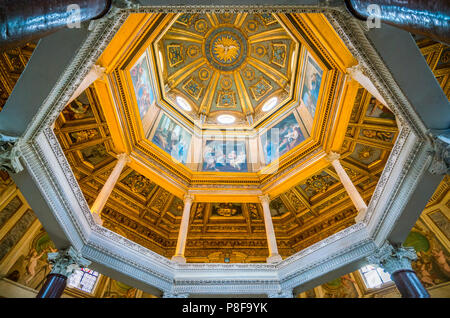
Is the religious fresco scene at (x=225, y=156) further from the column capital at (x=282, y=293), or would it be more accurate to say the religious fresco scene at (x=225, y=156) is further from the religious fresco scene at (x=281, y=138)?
the column capital at (x=282, y=293)

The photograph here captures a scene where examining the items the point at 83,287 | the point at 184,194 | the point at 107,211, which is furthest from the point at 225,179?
the point at 83,287

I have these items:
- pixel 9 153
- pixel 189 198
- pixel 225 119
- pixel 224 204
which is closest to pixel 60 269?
pixel 9 153

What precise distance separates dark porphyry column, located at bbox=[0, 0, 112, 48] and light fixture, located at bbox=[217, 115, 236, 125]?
12992 mm

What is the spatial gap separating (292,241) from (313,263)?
704cm

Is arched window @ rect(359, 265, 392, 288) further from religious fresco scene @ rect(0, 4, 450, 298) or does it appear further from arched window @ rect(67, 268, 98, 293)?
arched window @ rect(67, 268, 98, 293)

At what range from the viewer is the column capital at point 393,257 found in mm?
6049

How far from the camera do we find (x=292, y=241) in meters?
14.3

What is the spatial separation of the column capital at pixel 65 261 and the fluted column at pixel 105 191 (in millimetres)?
1340

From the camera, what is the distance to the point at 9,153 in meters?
4.57

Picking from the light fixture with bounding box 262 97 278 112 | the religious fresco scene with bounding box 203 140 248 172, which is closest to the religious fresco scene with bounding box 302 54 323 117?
the light fixture with bounding box 262 97 278 112

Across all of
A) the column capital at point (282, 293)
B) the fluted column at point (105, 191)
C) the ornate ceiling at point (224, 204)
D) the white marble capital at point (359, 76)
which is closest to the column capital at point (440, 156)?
the white marble capital at point (359, 76)

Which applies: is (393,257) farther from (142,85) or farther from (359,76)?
(142,85)

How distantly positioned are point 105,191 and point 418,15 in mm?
9219
